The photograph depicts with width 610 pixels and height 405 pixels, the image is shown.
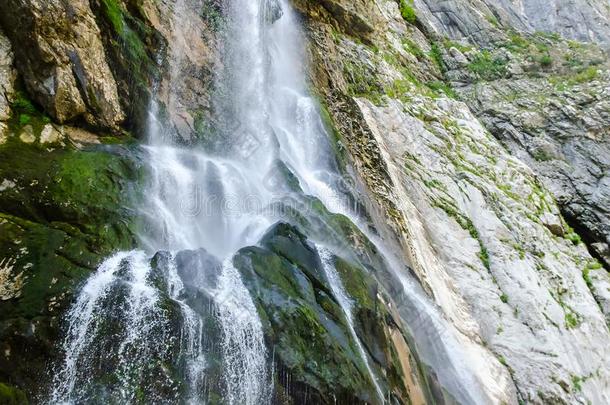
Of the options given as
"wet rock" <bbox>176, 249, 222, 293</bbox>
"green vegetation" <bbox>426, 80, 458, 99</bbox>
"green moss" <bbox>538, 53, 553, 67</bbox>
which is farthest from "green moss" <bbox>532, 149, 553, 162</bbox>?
"wet rock" <bbox>176, 249, 222, 293</bbox>

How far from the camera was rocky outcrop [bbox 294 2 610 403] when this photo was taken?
45.5 feet

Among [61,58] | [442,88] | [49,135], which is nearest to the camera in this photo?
[49,135]

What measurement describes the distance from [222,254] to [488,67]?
2370 cm

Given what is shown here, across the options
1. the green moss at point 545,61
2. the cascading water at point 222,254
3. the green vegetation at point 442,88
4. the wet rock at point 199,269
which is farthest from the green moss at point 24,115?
the green moss at point 545,61

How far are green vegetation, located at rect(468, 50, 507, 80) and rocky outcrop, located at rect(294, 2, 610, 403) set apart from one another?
5.59 m

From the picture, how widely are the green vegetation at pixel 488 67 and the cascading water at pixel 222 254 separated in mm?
12635

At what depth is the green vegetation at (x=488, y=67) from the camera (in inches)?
1118

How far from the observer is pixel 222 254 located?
34.8 feet

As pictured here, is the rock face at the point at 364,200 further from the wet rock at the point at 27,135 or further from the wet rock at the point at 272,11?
the wet rock at the point at 272,11

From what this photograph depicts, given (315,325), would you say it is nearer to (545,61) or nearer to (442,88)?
(442,88)

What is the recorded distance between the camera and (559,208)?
22.7 m

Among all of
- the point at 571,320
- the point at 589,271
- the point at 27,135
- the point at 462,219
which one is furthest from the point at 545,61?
the point at 27,135

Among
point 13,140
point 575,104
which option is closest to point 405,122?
point 575,104

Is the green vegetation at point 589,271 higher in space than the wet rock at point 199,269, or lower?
lower
